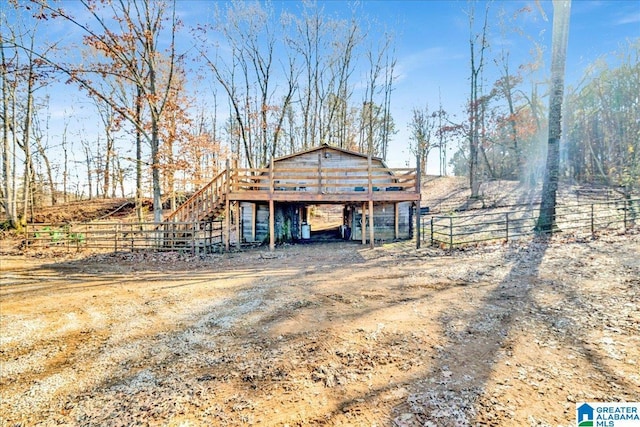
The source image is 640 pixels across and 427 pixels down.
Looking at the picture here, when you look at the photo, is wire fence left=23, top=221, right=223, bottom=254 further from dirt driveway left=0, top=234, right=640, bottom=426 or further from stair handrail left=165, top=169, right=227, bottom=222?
dirt driveway left=0, top=234, right=640, bottom=426

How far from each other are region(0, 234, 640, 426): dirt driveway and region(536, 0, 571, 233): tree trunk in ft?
10.9

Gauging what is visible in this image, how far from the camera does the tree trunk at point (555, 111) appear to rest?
39.0 feet

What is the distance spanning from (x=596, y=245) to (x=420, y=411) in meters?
10.5

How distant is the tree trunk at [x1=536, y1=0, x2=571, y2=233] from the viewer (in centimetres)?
1188

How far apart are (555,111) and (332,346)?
→ 1311cm

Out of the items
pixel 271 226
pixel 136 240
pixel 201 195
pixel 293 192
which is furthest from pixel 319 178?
pixel 136 240

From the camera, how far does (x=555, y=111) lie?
1196 cm

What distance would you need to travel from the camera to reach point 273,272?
965cm

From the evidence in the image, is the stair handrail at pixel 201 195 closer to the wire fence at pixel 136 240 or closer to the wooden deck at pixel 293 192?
the wooden deck at pixel 293 192

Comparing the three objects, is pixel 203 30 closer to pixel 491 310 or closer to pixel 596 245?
pixel 491 310

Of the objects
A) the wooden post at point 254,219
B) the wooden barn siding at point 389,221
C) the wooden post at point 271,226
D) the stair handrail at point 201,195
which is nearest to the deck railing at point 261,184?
the stair handrail at point 201,195

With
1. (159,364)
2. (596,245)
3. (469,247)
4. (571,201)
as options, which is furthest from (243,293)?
(571,201)

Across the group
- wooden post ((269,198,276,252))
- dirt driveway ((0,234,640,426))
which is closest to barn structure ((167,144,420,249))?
wooden post ((269,198,276,252))

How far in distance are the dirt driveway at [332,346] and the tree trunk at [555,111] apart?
10.9ft
